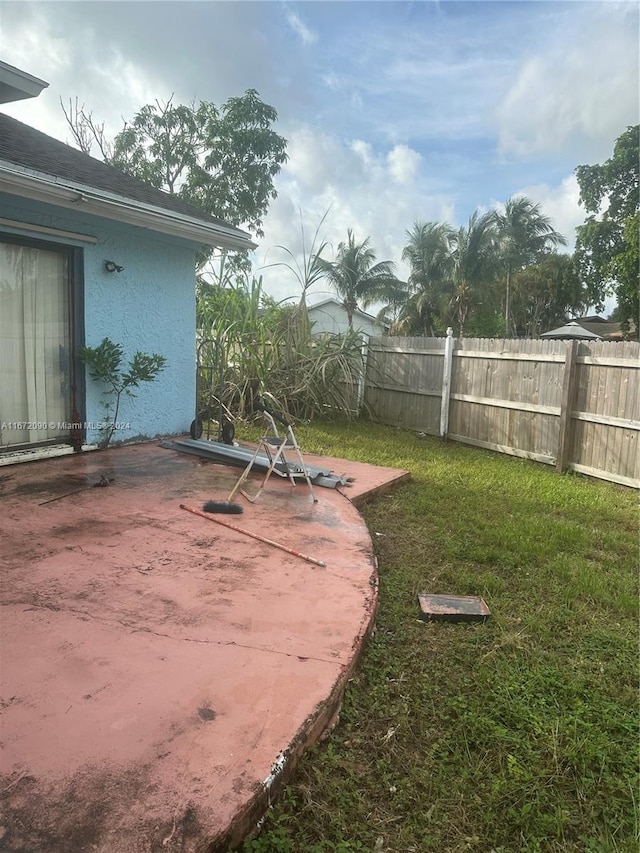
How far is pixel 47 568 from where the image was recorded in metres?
2.94

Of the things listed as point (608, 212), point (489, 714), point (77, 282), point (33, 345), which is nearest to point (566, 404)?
point (489, 714)

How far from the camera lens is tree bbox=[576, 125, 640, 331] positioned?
2106 centimetres

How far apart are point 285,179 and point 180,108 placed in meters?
3.96

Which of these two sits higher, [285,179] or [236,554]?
[285,179]

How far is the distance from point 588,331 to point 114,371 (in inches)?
978

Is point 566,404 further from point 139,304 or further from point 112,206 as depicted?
point 112,206

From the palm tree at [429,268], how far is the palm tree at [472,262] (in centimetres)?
54

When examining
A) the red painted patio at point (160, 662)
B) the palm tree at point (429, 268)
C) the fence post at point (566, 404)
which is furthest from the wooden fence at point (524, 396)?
the palm tree at point (429, 268)

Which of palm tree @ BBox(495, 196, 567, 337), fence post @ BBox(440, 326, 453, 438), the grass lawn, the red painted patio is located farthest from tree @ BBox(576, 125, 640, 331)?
the red painted patio

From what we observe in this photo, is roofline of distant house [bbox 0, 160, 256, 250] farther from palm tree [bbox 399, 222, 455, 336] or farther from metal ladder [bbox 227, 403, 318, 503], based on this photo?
palm tree [bbox 399, 222, 455, 336]

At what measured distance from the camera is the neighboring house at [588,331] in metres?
22.8

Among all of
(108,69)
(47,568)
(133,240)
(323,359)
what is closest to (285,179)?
(108,69)

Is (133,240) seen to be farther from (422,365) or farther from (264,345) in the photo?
(422,365)

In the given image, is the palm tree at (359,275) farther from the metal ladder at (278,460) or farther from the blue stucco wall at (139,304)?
the metal ladder at (278,460)
